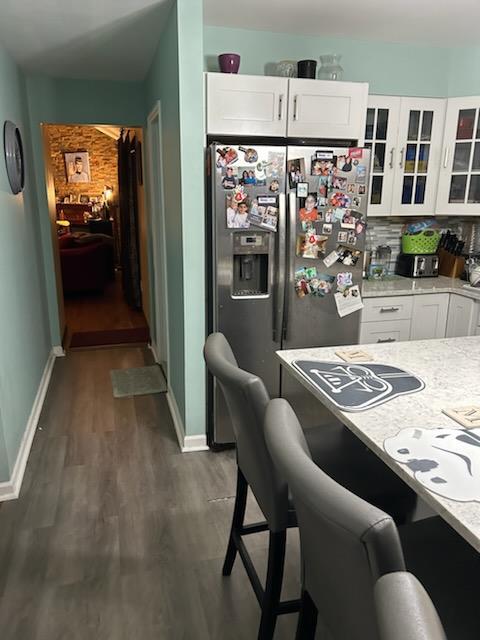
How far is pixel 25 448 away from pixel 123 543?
3.31 ft

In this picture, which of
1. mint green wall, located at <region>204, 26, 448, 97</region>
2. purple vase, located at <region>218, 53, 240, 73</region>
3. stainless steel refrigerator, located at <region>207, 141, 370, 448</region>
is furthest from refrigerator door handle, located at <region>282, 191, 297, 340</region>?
mint green wall, located at <region>204, 26, 448, 97</region>

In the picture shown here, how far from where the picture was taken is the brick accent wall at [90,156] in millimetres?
8727

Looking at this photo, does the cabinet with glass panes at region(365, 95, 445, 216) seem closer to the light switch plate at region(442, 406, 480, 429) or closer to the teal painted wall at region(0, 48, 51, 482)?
the light switch plate at region(442, 406, 480, 429)

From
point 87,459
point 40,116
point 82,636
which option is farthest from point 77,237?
point 82,636

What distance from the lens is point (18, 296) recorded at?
2.99m

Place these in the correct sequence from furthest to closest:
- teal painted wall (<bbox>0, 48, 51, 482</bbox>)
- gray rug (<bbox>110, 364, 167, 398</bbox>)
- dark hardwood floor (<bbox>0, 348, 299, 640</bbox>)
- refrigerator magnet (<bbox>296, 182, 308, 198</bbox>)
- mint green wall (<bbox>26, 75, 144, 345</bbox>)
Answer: mint green wall (<bbox>26, 75, 144, 345</bbox>) < gray rug (<bbox>110, 364, 167, 398</bbox>) < refrigerator magnet (<bbox>296, 182, 308, 198</bbox>) < teal painted wall (<bbox>0, 48, 51, 482</bbox>) < dark hardwood floor (<bbox>0, 348, 299, 640</bbox>)

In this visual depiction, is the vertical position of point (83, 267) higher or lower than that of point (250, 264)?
lower

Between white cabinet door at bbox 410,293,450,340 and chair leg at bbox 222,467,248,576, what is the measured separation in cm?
198

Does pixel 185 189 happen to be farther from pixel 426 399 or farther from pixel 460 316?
pixel 460 316

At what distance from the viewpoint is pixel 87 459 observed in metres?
Result: 2.81

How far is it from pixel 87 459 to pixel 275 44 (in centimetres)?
280

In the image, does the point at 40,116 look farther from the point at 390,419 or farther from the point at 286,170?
the point at 390,419

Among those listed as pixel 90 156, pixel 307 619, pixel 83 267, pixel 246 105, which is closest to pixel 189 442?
pixel 307 619

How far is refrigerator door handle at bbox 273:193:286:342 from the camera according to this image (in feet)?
8.60
